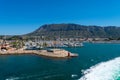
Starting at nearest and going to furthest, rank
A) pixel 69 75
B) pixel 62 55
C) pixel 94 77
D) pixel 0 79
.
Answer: pixel 94 77 < pixel 0 79 < pixel 69 75 < pixel 62 55

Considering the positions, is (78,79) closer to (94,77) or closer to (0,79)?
(94,77)

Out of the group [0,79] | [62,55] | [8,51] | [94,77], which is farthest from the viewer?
[8,51]

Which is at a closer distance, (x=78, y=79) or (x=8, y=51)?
(x=78, y=79)

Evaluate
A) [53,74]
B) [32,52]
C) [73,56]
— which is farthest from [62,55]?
[53,74]

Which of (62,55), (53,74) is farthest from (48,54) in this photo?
(53,74)

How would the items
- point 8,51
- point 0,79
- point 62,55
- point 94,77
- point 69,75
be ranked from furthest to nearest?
point 8,51 < point 62,55 < point 69,75 < point 0,79 < point 94,77

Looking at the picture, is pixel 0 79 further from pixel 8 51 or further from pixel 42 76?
pixel 8 51

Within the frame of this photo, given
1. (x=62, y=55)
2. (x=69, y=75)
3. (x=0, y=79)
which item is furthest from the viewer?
(x=62, y=55)

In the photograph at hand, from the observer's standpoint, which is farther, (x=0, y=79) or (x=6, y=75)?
(x=6, y=75)
